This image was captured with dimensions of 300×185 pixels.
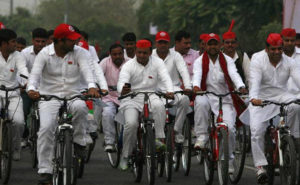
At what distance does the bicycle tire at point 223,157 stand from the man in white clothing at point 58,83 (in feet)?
5.49

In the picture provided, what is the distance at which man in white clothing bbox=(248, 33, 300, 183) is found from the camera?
Answer: 11391 millimetres

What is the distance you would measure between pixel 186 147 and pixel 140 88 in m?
1.40

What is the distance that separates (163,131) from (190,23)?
2558cm

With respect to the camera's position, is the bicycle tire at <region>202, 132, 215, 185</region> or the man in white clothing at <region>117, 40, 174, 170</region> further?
the man in white clothing at <region>117, 40, 174, 170</region>

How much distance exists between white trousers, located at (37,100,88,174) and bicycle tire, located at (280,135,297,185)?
231 cm

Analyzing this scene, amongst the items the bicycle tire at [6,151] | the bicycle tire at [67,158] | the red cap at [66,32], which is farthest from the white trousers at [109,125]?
the bicycle tire at [67,158]

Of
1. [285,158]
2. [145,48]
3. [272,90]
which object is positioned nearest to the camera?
[285,158]

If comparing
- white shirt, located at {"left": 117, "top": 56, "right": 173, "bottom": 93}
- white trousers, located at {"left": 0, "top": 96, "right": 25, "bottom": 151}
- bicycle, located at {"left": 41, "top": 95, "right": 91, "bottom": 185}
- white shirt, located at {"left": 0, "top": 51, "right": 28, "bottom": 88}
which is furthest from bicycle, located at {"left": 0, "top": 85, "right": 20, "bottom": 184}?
white shirt, located at {"left": 117, "top": 56, "right": 173, "bottom": 93}

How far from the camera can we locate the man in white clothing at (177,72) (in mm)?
13752

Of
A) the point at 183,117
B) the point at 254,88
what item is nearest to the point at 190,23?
the point at 183,117

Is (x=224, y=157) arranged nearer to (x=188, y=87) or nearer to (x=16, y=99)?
(x=188, y=87)

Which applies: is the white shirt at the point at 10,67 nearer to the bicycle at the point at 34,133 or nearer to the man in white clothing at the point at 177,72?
the bicycle at the point at 34,133

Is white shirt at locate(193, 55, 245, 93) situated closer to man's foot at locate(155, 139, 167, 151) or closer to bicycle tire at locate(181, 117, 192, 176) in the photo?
man's foot at locate(155, 139, 167, 151)

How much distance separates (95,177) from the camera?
512 inches
